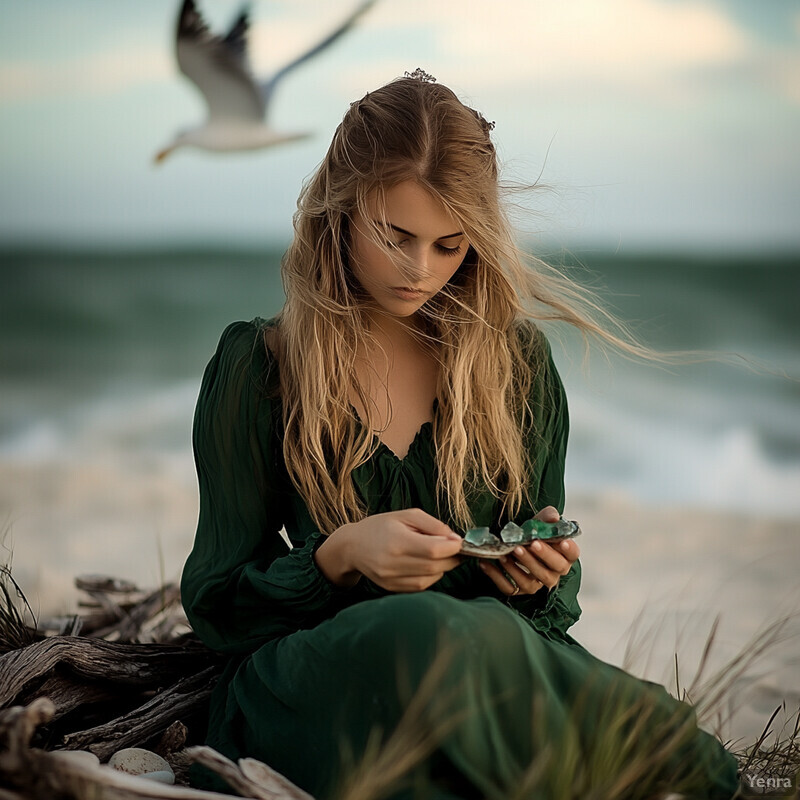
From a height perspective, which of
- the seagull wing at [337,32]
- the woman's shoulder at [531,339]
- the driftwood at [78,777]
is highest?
the seagull wing at [337,32]

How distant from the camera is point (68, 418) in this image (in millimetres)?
9117

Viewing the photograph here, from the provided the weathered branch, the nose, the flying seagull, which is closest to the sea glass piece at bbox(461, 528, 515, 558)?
the nose

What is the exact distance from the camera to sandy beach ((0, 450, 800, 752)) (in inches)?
190

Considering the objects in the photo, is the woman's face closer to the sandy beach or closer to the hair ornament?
the hair ornament

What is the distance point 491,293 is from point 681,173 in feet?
28.7

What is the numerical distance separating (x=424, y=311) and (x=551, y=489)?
1.59 ft

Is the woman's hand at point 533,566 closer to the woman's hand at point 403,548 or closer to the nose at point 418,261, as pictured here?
the woman's hand at point 403,548

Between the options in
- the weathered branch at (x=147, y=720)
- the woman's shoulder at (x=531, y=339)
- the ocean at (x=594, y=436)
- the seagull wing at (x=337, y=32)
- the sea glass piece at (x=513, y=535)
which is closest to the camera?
the sea glass piece at (x=513, y=535)

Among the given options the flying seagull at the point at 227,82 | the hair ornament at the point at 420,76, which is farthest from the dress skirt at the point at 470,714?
the flying seagull at the point at 227,82

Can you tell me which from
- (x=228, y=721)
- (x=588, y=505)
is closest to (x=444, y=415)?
(x=228, y=721)

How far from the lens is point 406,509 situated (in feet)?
6.66

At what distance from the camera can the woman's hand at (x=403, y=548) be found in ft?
5.91

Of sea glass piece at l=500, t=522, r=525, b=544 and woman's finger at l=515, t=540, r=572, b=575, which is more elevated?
sea glass piece at l=500, t=522, r=525, b=544

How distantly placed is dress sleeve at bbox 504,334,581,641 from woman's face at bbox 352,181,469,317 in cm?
49
